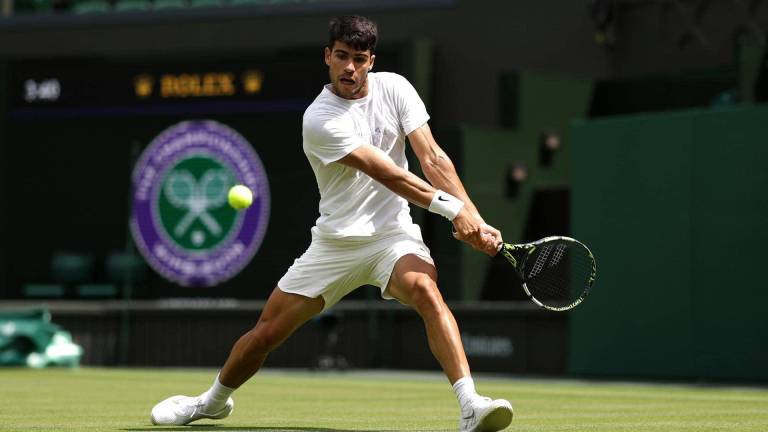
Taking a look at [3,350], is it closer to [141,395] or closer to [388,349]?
[388,349]

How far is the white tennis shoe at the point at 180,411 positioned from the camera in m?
8.02

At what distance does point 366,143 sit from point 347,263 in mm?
602

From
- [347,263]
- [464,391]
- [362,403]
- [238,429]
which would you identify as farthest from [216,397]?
[362,403]

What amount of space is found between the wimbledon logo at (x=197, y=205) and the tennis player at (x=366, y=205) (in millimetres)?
11923

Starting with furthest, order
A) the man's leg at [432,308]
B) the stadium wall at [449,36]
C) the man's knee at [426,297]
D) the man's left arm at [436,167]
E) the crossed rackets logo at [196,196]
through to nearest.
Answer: the crossed rackets logo at [196,196], the stadium wall at [449,36], the man's left arm at [436,167], the man's knee at [426,297], the man's leg at [432,308]

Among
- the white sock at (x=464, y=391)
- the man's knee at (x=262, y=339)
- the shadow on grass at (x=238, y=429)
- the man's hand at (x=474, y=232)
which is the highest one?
the man's hand at (x=474, y=232)

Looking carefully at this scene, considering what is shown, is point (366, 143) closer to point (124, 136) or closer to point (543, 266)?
point (543, 266)

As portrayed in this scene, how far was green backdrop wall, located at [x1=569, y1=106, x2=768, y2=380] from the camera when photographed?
14.8m

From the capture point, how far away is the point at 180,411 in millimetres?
8055

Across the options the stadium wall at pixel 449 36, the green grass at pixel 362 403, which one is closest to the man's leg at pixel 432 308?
the green grass at pixel 362 403

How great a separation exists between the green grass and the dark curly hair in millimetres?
1961

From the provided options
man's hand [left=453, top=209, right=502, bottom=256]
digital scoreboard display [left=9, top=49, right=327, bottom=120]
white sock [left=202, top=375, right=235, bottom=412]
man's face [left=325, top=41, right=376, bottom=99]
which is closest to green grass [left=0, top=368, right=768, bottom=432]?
white sock [left=202, top=375, right=235, bottom=412]

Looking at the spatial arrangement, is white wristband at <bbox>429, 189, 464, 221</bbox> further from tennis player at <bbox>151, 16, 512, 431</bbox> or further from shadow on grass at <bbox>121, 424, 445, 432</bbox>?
shadow on grass at <bbox>121, 424, 445, 432</bbox>

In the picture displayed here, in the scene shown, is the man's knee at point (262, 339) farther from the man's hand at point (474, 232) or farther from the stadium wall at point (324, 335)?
the stadium wall at point (324, 335)
